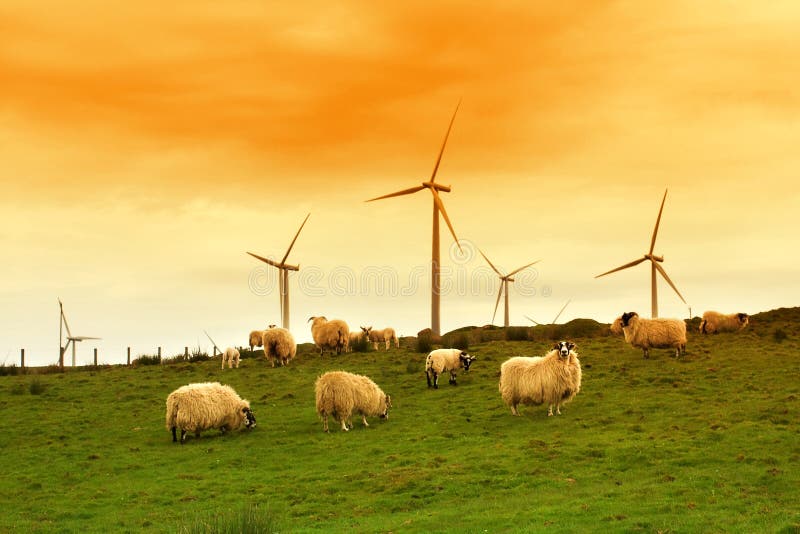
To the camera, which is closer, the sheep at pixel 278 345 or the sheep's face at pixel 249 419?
the sheep's face at pixel 249 419

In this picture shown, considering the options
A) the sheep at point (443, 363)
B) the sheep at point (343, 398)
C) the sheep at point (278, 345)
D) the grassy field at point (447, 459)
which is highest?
→ the sheep at point (278, 345)

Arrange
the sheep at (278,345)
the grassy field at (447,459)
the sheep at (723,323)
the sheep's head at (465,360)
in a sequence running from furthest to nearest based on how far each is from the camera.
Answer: the sheep at (723,323), the sheep at (278,345), the sheep's head at (465,360), the grassy field at (447,459)

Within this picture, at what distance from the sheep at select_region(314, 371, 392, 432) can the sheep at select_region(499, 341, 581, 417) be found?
166 inches

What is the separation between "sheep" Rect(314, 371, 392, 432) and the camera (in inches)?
1094

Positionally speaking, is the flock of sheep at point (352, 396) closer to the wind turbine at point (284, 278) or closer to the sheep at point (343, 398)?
the sheep at point (343, 398)

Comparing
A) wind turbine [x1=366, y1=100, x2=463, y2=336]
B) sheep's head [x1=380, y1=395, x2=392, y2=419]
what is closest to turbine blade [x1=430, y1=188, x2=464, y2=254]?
wind turbine [x1=366, y1=100, x2=463, y2=336]

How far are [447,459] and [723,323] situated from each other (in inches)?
1276

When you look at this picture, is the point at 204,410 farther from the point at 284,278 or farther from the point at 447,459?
the point at 284,278

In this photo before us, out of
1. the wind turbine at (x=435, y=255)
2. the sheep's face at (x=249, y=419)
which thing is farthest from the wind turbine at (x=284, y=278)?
the sheep's face at (x=249, y=419)

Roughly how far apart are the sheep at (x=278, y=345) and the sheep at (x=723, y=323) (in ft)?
74.8

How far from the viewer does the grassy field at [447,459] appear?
18.2 m

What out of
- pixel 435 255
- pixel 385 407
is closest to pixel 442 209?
pixel 435 255

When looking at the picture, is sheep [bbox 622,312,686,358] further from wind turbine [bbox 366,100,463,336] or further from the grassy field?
wind turbine [bbox 366,100,463,336]

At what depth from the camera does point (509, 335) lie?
174 feet
